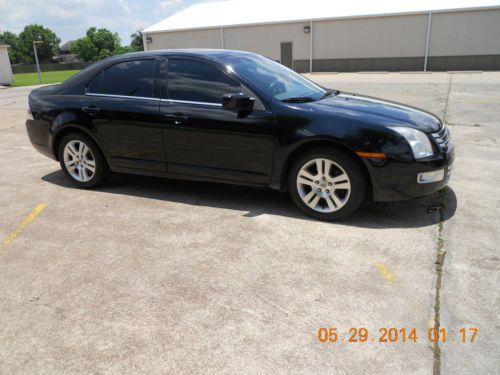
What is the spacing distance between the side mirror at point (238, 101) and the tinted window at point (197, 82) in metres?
0.23

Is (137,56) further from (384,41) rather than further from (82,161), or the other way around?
(384,41)

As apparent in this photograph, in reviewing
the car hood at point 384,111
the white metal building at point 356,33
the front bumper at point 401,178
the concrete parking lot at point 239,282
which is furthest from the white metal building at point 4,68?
the front bumper at point 401,178

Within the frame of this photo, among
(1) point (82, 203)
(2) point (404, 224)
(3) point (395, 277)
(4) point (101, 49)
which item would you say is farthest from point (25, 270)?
(4) point (101, 49)

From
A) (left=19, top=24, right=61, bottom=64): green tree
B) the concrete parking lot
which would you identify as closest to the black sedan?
the concrete parking lot

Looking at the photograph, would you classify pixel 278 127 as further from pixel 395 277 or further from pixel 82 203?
pixel 82 203

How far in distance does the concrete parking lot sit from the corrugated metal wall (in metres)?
24.7

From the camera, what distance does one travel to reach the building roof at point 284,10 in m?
26.8

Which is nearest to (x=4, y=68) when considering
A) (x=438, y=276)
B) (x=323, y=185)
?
(x=323, y=185)

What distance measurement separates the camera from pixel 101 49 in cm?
10194

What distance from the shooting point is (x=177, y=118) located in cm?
455

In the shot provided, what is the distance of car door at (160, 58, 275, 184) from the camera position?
14.0 ft

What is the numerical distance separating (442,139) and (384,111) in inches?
23.2

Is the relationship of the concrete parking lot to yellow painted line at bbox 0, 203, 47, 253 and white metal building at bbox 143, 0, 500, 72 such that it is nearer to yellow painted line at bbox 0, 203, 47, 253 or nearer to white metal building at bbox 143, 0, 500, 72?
yellow painted line at bbox 0, 203, 47, 253

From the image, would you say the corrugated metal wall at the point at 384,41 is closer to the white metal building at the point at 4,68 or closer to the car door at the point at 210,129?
the white metal building at the point at 4,68
